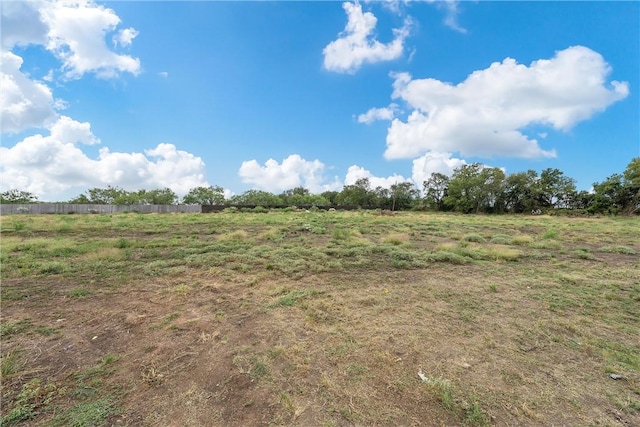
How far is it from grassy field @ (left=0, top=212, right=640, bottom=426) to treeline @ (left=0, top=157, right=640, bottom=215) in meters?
55.2

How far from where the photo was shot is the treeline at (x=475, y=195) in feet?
150

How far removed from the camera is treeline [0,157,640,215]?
4572cm

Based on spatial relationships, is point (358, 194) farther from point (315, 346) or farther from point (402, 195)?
point (315, 346)

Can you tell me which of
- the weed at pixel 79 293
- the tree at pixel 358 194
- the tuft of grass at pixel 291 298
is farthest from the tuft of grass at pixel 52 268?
the tree at pixel 358 194

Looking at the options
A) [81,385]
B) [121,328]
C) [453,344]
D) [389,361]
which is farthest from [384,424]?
[121,328]

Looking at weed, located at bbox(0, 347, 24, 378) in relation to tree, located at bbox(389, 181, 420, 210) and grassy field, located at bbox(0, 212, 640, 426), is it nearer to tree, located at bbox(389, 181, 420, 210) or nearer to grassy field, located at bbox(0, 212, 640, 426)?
grassy field, located at bbox(0, 212, 640, 426)

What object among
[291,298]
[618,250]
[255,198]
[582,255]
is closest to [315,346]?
[291,298]

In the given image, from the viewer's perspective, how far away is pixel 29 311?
4.66 metres

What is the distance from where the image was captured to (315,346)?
12.2 ft

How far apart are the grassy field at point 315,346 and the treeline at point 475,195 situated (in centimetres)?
5524

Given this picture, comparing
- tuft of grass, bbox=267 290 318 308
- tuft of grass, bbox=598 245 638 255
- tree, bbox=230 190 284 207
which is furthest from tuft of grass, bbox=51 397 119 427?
tree, bbox=230 190 284 207

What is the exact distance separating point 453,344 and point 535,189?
202 feet

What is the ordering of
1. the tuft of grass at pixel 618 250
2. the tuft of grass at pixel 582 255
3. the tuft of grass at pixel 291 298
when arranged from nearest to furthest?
the tuft of grass at pixel 291 298 → the tuft of grass at pixel 582 255 → the tuft of grass at pixel 618 250

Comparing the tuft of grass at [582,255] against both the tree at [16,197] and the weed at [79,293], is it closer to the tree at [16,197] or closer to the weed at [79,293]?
the weed at [79,293]
